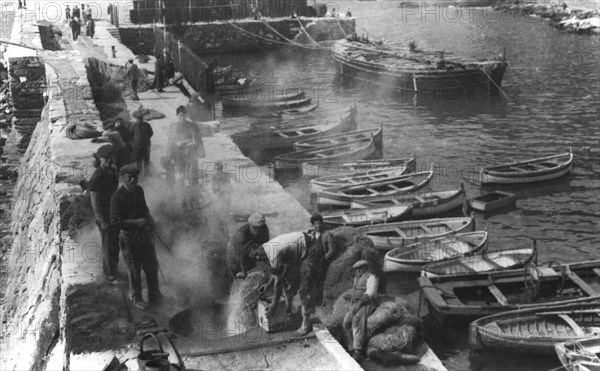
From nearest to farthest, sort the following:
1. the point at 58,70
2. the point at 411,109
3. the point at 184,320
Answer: the point at 184,320, the point at 58,70, the point at 411,109

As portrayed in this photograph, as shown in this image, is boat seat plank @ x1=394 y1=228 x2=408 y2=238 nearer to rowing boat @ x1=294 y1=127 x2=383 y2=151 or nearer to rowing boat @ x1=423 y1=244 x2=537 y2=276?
rowing boat @ x1=423 y1=244 x2=537 y2=276

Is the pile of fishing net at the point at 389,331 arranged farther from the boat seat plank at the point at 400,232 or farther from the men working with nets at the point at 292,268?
the boat seat plank at the point at 400,232

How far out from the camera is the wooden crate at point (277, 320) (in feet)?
34.1

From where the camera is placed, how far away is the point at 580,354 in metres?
14.5

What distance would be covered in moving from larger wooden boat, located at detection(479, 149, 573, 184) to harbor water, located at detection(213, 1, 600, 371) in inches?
→ 13.4

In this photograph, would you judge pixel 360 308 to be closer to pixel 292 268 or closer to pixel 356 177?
pixel 292 268

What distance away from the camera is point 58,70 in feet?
83.3

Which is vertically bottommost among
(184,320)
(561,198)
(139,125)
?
(561,198)

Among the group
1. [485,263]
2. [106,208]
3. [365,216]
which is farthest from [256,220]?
[365,216]

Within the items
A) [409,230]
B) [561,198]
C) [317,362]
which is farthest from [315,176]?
[317,362]

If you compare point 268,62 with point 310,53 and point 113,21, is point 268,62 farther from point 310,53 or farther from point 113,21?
point 113,21

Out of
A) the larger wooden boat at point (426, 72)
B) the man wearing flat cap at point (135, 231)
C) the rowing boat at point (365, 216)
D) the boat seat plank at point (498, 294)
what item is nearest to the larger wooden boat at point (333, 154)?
the rowing boat at point (365, 216)

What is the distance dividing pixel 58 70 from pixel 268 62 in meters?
31.9

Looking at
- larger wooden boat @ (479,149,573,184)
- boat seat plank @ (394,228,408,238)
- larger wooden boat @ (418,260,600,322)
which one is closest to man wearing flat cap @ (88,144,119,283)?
larger wooden boat @ (418,260,600,322)
